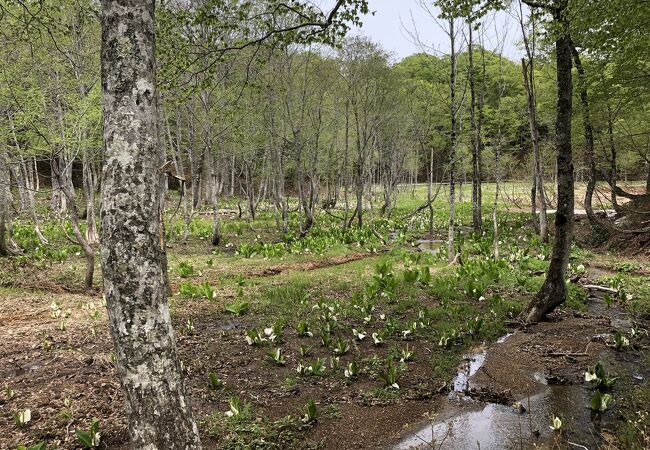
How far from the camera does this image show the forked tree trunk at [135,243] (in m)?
2.89

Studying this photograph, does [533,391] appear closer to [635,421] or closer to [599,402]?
[599,402]

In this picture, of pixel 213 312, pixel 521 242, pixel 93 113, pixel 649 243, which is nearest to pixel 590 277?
pixel 649 243

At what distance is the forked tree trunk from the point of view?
2.89 meters

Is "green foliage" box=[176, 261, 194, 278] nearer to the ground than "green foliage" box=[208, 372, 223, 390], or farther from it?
farther from it

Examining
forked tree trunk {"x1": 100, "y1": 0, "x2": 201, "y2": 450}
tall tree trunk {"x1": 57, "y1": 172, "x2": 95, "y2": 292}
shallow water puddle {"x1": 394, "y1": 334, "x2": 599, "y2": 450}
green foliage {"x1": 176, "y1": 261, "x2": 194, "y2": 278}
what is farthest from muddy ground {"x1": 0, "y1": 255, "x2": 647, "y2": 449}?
green foliage {"x1": 176, "y1": 261, "x2": 194, "y2": 278}

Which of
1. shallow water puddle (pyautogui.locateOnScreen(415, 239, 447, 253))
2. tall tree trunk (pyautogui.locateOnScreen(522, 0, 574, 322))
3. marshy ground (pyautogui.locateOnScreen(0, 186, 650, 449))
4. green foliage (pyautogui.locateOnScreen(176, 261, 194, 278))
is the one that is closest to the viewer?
marshy ground (pyautogui.locateOnScreen(0, 186, 650, 449))

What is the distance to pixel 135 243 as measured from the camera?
2.91 metres

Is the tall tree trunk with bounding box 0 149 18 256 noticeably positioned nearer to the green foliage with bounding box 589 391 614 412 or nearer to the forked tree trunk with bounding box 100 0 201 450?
the forked tree trunk with bounding box 100 0 201 450

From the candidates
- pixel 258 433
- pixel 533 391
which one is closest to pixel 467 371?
pixel 533 391

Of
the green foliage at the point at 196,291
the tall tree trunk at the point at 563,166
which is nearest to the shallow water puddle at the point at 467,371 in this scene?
the tall tree trunk at the point at 563,166

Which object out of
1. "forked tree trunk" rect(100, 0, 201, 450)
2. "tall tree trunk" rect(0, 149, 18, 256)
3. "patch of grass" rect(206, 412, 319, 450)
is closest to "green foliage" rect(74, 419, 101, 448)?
"patch of grass" rect(206, 412, 319, 450)

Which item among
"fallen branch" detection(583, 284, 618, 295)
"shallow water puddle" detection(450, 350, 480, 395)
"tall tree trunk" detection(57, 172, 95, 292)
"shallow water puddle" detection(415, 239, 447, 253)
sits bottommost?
"shallow water puddle" detection(450, 350, 480, 395)

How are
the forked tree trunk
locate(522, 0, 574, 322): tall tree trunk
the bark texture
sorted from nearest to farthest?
1. the forked tree trunk
2. locate(522, 0, 574, 322): tall tree trunk
3. the bark texture

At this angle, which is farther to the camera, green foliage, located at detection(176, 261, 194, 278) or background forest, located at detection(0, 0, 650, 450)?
green foliage, located at detection(176, 261, 194, 278)
